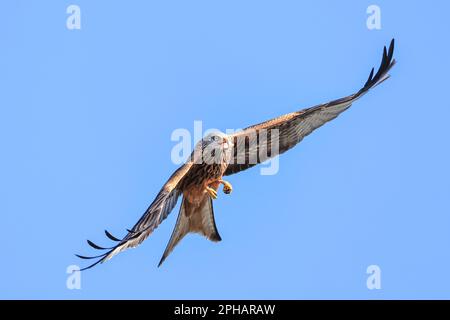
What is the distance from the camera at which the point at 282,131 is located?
13.3 metres

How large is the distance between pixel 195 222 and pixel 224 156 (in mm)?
998

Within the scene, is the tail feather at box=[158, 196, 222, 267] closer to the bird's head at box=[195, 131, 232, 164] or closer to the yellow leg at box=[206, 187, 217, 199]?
the yellow leg at box=[206, 187, 217, 199]

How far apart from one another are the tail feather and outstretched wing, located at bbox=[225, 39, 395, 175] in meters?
0.68

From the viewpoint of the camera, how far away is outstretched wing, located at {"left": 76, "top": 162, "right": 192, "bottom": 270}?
37.6ft

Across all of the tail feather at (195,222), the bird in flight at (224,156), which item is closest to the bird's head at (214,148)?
the bird in flight at (224,156)

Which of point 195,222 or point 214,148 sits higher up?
point 214,148

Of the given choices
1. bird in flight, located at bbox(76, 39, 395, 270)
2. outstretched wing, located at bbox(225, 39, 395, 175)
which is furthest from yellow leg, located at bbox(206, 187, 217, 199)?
outstretched wing, located at bbox(225, 39, 395, 175)

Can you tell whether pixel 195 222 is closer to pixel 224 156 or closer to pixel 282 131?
pixel 224 156

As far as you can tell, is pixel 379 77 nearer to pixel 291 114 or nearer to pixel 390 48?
pixel 390 48

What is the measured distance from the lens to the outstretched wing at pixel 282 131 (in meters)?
12.9

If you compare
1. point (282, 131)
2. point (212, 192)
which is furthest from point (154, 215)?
point (282, 131)

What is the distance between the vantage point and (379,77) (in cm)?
1262

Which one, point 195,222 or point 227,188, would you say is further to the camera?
point 195,222

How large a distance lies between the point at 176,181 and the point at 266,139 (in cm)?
163
